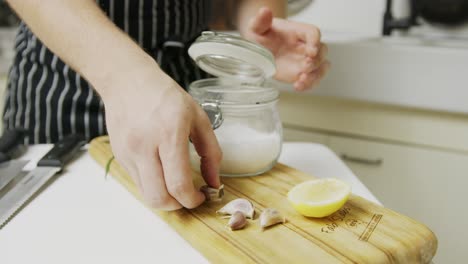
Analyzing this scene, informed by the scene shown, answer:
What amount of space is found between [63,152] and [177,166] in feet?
1.07

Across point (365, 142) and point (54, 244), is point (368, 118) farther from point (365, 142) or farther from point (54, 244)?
point (54, 244)

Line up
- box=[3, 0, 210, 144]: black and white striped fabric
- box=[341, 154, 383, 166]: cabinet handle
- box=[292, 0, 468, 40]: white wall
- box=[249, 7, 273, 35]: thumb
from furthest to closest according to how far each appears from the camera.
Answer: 1. box=[292, 0, 468, 40]: white wall
2. box=[341, 154, 383, 166]: cabinet handle
3. box=[3, 0, 210, 144]: black and white striped fabric
4. box=[249, 7, 273, 35]: thumb

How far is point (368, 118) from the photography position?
1105 millimetres

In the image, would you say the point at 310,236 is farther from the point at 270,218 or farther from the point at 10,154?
the point at 10,154

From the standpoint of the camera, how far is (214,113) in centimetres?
64

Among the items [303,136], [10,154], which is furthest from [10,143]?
[303,136]

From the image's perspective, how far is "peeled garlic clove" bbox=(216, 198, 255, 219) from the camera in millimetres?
553

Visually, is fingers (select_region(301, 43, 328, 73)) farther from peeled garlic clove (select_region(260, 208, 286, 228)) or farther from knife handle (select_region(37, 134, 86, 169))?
knife handle (select_region(37, 134, 86, 169))

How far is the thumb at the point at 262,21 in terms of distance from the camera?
70 centimetres

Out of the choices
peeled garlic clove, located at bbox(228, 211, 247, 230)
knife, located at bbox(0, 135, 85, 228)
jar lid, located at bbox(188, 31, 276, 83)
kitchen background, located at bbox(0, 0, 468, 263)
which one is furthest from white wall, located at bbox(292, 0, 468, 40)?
peeled garlic clove, located at bbox(228, 211, 247, 230)

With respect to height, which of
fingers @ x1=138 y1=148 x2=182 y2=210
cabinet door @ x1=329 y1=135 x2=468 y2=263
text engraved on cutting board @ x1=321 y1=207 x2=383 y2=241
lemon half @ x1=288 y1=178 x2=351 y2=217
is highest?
fingers @ x1=138 y1=148 x2=182 y2=210

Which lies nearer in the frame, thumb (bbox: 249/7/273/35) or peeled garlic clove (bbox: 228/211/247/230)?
peeled garlic clove (bbox: 228/211/247/230)

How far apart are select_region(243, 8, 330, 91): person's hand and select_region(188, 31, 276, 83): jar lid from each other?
0.08m

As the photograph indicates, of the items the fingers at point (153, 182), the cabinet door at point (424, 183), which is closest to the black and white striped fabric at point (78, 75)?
the fingers at point (153, 182)
